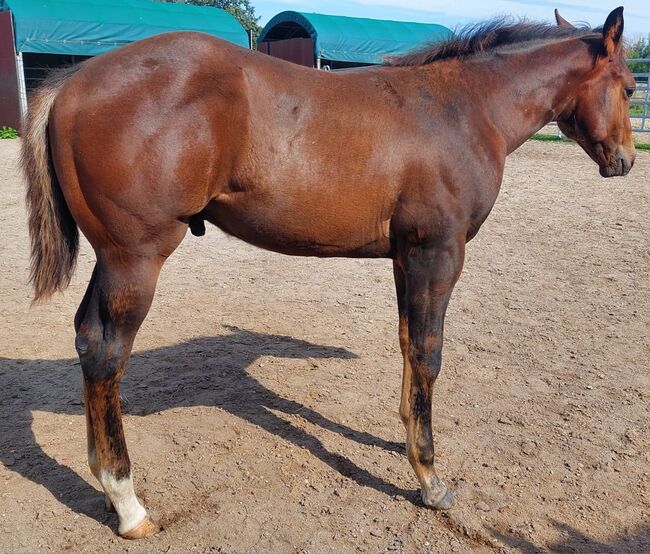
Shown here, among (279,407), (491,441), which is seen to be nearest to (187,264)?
(279,407)

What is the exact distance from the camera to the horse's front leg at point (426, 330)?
3.03 m

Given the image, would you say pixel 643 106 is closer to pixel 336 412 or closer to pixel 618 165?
pixel 618 165

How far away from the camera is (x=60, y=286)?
2.89 metres

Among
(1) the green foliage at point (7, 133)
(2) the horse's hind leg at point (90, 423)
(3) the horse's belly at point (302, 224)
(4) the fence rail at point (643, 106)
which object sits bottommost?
(1) the green foliage at point (7, 133)

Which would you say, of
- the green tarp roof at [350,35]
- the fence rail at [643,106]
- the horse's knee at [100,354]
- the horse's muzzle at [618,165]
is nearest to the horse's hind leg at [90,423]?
the horse's knee at [100,354]

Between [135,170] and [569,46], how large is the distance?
2353mm

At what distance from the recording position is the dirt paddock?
2.95 meters

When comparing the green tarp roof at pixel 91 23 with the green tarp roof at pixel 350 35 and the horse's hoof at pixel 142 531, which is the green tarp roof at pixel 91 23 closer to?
the green tarp roof at pixel 350 35

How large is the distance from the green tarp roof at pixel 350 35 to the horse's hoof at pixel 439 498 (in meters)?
18.9

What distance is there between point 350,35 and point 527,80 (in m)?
20.5

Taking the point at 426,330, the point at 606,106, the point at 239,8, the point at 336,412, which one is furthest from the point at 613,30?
the point at 239,8

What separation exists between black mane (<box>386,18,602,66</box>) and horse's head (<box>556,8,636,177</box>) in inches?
7.6

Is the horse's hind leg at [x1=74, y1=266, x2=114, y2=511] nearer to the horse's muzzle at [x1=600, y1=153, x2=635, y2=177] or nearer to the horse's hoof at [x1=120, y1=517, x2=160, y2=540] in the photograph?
the horse's hoof at [x1=120, y1=517, x2=160, y2=540]

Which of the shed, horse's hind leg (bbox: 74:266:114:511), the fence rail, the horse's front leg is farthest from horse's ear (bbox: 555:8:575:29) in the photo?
the shed
